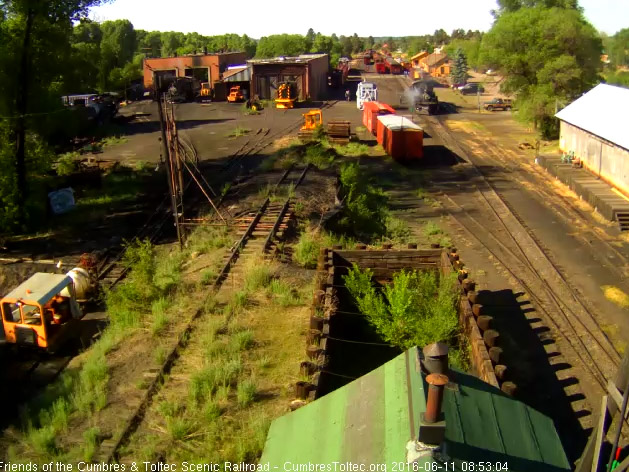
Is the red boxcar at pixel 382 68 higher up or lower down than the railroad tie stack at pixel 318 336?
higher up

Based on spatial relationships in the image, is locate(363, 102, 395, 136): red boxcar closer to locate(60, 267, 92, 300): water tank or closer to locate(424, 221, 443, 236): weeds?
locate(424, 221, 443, 236): weeds

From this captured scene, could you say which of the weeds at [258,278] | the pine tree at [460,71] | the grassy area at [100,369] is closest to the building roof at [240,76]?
the pine tree at [460,71]

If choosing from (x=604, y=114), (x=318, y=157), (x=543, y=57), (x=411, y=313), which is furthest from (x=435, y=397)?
(x=543, y=57)

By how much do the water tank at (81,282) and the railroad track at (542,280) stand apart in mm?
11328

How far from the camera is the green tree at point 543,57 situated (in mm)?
37531

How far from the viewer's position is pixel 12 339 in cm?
1298

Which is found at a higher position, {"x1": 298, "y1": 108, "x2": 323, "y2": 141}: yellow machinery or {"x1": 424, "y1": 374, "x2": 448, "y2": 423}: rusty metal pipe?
{"x1": 298, "y1": 108, "x2": 323, "y2": 141}: yellow machinery

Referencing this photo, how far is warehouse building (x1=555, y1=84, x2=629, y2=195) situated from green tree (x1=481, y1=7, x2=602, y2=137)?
638cm

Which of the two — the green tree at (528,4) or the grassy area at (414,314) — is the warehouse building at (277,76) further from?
the grassy area at (414,314)

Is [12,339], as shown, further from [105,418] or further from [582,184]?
[582,184]

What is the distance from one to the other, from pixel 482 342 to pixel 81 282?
400 inches

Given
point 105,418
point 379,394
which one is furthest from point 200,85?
point 379,394

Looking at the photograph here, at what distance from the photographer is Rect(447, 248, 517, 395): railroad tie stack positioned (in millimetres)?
8898

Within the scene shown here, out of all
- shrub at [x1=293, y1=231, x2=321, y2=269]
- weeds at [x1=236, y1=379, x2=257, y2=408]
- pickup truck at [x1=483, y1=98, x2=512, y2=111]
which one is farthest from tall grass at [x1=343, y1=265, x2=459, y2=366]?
pickup truck at [x1=483, y1=98, x2=512, y2=111]
